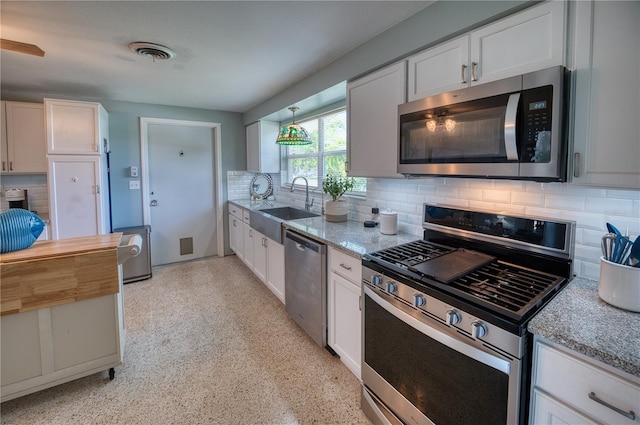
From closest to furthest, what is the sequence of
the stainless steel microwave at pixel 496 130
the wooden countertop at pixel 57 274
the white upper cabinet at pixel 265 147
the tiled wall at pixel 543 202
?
the stainless steel microwave at pixel 496 130 → the tiled wall at pixel 543 202 → the wooden countertop at pixel 57 274 → the white upper cabinet at pixel 265 147

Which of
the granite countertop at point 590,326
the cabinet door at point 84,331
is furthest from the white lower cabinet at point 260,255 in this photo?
the granite countertop at point 590,326

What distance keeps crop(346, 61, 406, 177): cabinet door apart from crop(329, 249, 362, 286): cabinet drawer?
63 centimetres

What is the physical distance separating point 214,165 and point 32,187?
7.02 ft

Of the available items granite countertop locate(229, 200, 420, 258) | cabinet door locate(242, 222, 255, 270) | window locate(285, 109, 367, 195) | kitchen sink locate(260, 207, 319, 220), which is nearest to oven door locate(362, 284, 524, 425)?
granite countertop locate(229, 200, 420, 258)

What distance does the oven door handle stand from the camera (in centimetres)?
108

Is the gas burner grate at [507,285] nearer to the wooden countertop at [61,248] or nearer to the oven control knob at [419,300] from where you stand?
the oven control knob at [419,300]

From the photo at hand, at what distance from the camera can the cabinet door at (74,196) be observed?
3.19m

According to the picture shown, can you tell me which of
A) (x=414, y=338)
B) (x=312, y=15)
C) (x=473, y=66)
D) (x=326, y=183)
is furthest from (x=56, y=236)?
(x=473, y=66)

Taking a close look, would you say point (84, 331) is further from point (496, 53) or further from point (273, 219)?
point (496, 53)

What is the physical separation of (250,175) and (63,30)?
3.05 m

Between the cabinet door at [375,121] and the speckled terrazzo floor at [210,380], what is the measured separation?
147 cm

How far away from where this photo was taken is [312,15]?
1.86m

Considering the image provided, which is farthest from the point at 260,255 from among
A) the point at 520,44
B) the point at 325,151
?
the point at 520,44

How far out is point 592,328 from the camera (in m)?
0.98
